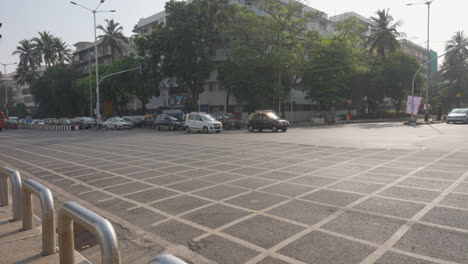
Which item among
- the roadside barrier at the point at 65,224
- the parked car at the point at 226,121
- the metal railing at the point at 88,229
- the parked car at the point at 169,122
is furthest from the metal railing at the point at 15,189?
the parked car at the point at 226,121

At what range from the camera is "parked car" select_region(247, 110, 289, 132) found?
25281mm

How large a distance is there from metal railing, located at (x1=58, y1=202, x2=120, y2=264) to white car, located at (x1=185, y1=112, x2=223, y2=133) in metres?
22.7

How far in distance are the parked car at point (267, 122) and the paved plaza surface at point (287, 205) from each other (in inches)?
590

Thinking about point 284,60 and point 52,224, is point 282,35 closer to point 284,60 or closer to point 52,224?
Answer: point 284,60

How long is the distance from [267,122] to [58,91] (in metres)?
44.9

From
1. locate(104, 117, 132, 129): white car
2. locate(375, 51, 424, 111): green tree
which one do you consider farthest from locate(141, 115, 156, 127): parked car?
locate(375, 51, 424, 111): green tree

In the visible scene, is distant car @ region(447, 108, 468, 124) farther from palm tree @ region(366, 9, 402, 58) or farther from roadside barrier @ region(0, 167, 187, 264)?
roadside barrier @ region(0, 167, 187, 264)

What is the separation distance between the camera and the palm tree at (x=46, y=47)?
60.3 metres

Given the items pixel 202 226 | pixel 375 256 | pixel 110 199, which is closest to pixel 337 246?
pixel 375 256

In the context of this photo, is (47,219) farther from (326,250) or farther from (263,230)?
(326,250)

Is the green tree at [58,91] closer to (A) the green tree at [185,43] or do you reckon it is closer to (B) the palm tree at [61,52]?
(B) the palm tree at [61,52]

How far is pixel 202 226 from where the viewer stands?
4.48 metres

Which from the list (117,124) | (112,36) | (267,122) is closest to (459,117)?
(267,122)

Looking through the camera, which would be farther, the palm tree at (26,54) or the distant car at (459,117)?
the palm tree at (26,54)
